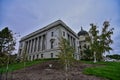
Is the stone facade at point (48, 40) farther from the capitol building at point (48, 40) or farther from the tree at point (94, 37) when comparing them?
the tree at point (94, 37)

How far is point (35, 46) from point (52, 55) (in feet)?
44.8

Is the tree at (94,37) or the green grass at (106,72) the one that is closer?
the green grass at (106,72)

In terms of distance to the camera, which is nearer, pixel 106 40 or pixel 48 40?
pixel 106 40

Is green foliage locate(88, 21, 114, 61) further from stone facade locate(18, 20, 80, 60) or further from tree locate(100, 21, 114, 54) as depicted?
stone facade locate(18, 20, 80, 60)

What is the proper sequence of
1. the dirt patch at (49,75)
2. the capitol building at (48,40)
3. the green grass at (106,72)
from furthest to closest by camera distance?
the capitol building at (48,40) → the green grass at (106,72) → the dirt patch at (49,75)

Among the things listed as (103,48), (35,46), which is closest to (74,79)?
(103,48)

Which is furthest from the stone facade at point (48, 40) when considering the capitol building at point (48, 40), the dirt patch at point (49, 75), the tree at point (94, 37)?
the dirt patch at point (49, 75)

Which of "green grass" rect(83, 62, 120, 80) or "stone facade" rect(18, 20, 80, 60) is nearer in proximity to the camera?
"green grass" rect(83, 62, 120, 80)

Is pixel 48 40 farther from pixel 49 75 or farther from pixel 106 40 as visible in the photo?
pixel 49 75

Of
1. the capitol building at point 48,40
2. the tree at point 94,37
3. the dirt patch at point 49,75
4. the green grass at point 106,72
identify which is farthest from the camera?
the capitol building at point 48,40

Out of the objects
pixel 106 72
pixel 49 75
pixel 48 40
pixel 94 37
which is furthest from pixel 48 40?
pixel 106 72

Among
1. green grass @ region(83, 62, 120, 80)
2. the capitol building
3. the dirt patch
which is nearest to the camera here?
the dirt patch

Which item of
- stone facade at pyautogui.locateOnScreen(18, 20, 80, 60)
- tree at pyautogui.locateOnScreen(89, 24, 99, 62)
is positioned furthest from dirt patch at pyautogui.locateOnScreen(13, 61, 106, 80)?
stone facade at pyautogui.locateOnScreen(18, 20, 80, 60)

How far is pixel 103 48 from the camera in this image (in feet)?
111
